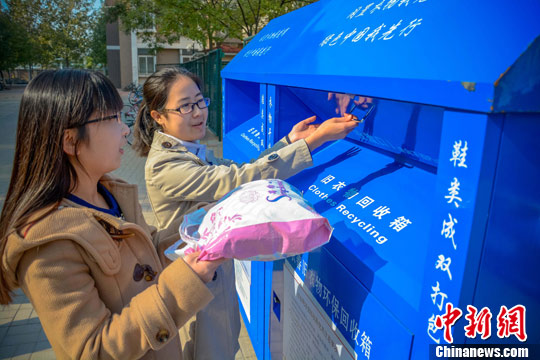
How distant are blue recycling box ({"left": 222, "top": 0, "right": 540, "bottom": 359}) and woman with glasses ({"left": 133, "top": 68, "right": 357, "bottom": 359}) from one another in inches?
7.6

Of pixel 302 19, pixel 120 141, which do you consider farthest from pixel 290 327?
pixel 302 19

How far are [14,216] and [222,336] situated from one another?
93 cm

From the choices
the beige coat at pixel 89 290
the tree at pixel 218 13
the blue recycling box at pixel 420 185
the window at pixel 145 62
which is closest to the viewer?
the blue recycling box at pixel 420 185

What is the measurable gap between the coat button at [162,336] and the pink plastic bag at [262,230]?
0.19 m

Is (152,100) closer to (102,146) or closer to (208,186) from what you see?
(208,186)

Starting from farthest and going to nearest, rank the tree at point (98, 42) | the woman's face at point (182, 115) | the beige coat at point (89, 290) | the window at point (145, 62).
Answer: the tree at point (98, 42) → the window at point (145, 62) → the woman's face at point (182, 115) → the beige coat at point (89, 290)

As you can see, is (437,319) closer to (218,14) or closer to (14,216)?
(14,216)

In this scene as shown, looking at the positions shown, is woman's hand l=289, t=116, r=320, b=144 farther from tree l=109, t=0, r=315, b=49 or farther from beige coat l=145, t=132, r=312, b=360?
tree l=109, t=0, r=315, b=49

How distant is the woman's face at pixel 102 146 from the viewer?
1.03 meters

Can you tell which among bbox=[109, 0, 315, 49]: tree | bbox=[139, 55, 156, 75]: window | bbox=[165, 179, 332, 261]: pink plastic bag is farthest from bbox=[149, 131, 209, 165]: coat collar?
bbox=[139, 55, 156, 75]: window

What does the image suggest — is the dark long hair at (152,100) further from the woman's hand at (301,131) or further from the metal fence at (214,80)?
the metal fence at (214,80)

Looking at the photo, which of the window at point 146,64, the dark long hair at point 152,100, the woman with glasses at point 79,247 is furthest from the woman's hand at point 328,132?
the window at point 146,64

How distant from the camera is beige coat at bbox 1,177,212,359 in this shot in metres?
0.89

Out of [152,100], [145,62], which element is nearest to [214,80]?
[152,100]
